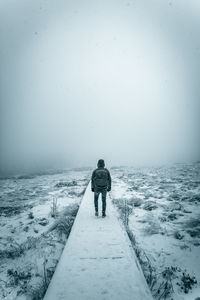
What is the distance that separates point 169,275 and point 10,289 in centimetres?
319

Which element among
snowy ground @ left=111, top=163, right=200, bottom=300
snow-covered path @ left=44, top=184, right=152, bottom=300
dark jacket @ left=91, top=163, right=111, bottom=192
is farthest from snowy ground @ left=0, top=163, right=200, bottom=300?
dark jacket @ left=91, top=163, right=111, bottom=192

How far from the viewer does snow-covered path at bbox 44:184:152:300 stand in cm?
359

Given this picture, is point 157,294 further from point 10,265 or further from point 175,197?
point 175,197

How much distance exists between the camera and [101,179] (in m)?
7.89

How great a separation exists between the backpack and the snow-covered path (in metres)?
1.68

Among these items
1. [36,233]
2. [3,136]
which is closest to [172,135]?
[3,136]

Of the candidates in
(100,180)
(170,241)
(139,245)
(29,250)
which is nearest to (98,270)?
(139,245)

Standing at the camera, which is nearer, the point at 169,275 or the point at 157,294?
the point at 157,294

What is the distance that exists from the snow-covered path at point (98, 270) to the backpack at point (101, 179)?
168cm

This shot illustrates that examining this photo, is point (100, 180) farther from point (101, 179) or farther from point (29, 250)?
point (29, 250)

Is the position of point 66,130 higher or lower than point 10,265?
higher

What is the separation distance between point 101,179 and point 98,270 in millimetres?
3822

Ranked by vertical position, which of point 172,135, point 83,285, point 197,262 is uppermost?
point 172,135

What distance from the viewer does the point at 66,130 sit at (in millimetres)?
113062
